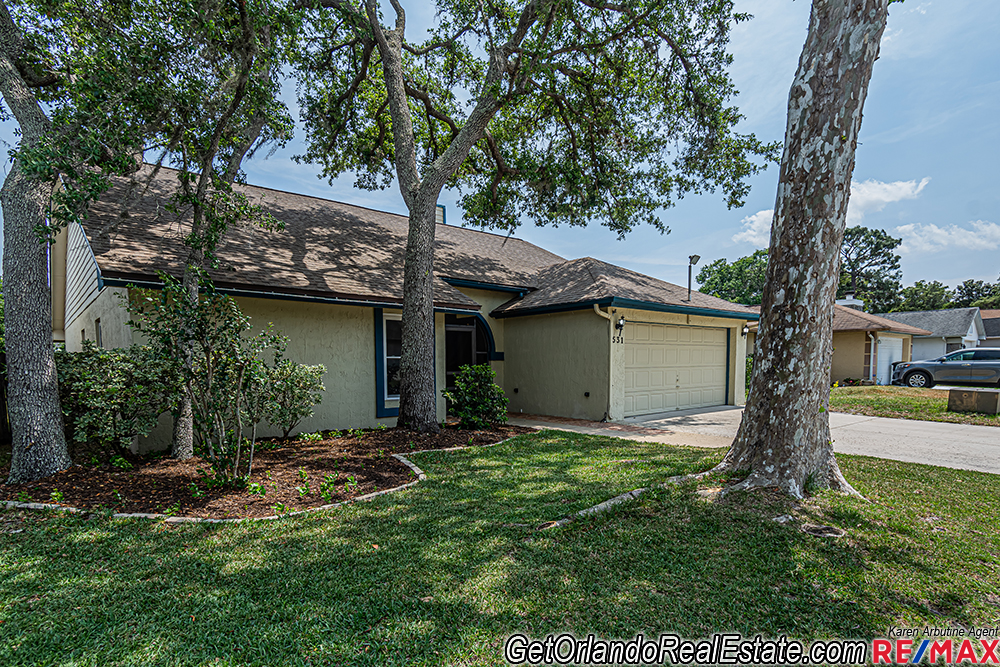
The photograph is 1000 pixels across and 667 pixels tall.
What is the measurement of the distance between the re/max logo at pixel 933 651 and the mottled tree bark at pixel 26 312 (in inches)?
274

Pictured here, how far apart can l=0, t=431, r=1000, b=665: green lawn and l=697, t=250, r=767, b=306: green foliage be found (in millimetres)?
40475

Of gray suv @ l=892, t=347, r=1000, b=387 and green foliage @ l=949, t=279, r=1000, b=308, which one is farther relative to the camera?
green foliage @ l=949, t=279, r=1000, b=308

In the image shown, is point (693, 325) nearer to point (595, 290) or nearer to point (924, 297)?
point (595, 290)

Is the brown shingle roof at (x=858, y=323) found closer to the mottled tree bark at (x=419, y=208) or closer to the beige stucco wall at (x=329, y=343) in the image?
the mottled tree bark at (x=419, y=208)

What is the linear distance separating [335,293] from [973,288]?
72089 mm

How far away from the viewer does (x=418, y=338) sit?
759cm

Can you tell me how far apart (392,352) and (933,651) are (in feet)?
27.3

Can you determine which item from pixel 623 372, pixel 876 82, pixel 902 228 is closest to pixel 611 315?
pixel 623 372

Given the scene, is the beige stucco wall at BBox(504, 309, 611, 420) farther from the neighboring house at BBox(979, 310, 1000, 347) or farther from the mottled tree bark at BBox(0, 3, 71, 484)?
the neighboring house at BBox(979, 310, 1000, 347)

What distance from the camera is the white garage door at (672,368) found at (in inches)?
416

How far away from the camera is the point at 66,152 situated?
436 cm

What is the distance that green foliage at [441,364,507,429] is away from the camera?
841 centimetres

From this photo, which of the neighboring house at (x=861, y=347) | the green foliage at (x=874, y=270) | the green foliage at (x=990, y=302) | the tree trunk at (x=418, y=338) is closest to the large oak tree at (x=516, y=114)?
the tree trunk at (x=418, y=338)

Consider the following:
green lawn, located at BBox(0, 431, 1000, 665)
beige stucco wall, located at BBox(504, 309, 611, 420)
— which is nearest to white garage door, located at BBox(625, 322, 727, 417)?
beige stucco wall, located at BBox(504, 309, 611, 420)
